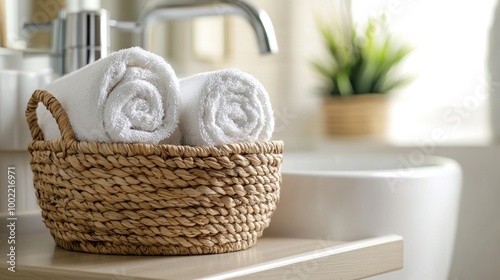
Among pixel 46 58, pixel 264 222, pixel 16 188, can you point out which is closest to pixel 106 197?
pixel 264 222

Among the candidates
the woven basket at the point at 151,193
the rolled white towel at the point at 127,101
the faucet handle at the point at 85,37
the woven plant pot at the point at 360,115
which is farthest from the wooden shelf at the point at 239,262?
the woven plant pot at the point at 360,115

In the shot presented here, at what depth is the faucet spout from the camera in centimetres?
91

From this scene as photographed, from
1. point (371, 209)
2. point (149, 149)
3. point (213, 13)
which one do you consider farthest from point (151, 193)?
point (213, 13)

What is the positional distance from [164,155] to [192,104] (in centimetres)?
7

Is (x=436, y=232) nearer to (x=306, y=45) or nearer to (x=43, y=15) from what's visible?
(x=43, y=15)

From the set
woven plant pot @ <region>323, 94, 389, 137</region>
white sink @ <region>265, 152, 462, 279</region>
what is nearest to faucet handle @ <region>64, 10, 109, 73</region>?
white sink @ <region>265, 152, 462, 279</region>

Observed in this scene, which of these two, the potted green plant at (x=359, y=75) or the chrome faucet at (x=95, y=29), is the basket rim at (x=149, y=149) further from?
the potted green plant at (x=359, y=75)

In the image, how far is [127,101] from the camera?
2.11 ft

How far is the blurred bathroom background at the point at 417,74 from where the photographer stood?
1359 mm

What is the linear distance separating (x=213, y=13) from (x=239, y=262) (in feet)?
1.47

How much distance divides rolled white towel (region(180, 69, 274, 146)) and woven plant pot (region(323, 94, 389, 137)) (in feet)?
3.70

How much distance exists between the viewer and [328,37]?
186 cm

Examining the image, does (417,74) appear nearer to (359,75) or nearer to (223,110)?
(359,75)

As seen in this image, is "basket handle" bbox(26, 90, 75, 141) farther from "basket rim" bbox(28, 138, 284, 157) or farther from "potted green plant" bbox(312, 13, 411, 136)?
"potted green plant" bbox(312, 13, 411, 136)
